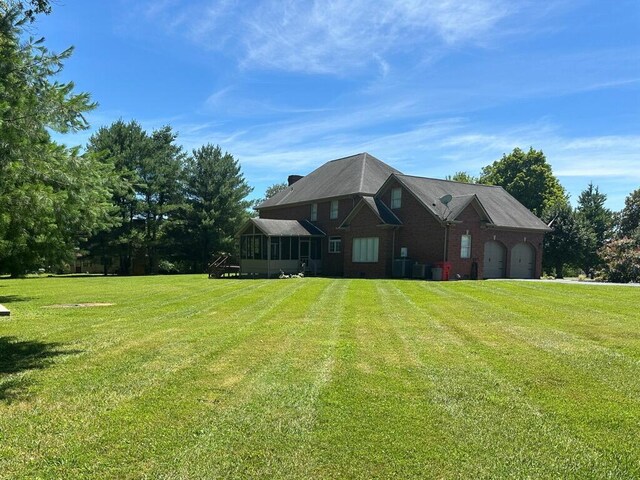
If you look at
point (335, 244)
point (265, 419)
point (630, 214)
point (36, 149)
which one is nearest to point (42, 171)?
point (36, 149)

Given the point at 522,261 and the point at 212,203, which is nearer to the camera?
the point at 522,261

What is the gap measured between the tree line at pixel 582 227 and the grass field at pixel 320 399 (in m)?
22.0

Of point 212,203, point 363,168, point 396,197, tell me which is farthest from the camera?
point 212,203

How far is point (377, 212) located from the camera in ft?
98.7

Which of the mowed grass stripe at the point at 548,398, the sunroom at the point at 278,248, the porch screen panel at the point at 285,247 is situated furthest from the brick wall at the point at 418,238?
the mowed grass stripe at the point at 548,398

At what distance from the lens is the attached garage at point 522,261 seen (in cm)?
3203

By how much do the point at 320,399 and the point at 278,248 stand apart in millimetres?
27583

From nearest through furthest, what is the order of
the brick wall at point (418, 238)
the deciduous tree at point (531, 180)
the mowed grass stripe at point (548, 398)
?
1. the mowed grass stripe at point (548, 398)
2. the brick wall at point (418, 238)
3. the deciduous tree at point (531, 180)

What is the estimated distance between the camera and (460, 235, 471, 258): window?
92.8 ft

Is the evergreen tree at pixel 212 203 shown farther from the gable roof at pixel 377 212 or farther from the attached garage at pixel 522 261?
the attached garage at pixel 522 261

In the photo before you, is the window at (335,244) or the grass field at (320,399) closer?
the grass field at (320,399)

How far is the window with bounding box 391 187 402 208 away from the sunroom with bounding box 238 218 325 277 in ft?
20.9

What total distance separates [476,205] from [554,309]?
16.3m

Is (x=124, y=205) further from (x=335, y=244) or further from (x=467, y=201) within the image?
(x=467, y=201)
